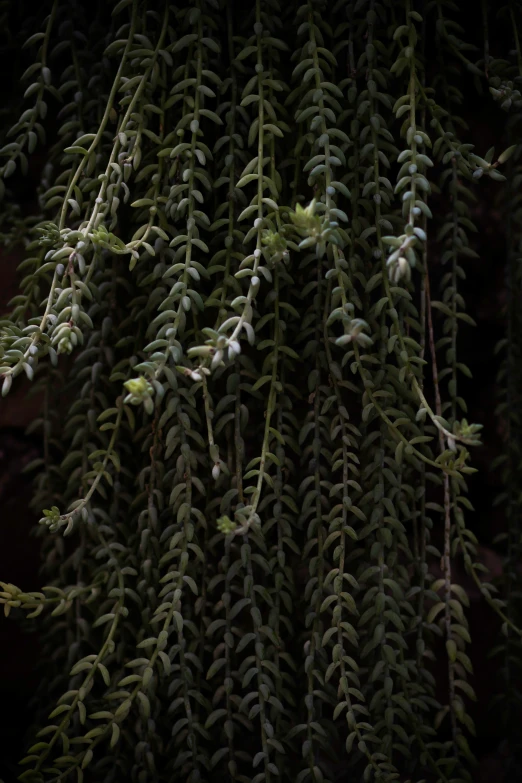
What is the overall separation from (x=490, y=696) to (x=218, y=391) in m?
0.54

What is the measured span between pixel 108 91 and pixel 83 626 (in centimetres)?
67

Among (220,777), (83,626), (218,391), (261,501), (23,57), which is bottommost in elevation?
(220,777)

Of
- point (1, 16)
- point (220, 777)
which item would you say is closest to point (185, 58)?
point (1, 16)

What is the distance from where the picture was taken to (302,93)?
2.65 feet

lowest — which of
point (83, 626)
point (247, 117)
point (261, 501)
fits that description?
point (83, 626)

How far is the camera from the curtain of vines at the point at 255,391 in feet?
2.48

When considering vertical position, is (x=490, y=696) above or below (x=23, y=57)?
below

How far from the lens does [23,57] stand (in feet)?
3.12

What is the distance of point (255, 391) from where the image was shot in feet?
2.67

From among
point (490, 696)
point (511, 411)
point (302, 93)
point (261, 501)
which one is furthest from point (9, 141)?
point (490, 696)

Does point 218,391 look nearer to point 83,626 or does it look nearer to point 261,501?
point 261,501

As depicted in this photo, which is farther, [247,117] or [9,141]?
[9,141]

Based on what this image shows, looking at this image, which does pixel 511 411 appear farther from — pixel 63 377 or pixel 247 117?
pixel 63 377

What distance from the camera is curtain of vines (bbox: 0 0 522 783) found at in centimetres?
76
